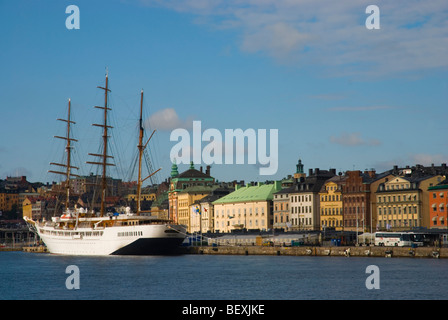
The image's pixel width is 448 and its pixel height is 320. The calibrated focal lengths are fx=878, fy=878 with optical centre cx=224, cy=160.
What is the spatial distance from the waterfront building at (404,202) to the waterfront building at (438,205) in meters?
1.27

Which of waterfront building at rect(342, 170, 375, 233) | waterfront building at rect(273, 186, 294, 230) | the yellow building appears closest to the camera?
waterfront building at rect(342, 170, 375, 233)

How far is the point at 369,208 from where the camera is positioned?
154000mm

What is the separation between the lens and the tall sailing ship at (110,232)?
4700 inches

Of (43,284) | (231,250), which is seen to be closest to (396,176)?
A: (231,250)

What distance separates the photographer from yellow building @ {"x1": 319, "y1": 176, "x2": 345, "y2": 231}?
161m

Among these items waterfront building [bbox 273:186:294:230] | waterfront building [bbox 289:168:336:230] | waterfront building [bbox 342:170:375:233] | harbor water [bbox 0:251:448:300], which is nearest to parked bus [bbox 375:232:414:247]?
harbor water [bbox 0:251:448:300]

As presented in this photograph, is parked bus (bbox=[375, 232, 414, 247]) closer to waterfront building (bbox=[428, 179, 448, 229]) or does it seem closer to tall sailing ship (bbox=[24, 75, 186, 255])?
waterfront building (bbox=[428, 179, 448, 229])

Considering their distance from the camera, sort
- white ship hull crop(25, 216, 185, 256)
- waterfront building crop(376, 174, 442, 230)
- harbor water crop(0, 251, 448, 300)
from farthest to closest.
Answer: waterfront building crop(376, 174, 442, 230), white ship hull crop(25, 216, 185, 256), harbor water crop(0, 251, 448, 300)

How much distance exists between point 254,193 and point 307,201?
22.5m

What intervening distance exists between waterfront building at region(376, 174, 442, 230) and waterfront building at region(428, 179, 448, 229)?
1266mm

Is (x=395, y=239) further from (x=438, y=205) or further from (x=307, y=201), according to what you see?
(x=307, y=201)
